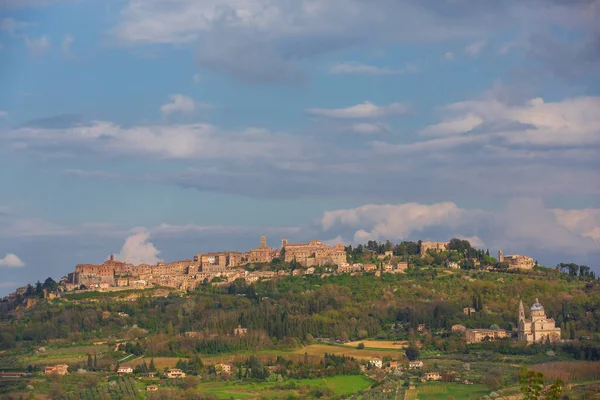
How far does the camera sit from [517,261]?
10950cm

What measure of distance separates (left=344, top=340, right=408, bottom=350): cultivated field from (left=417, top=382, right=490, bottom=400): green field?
15.0 meters

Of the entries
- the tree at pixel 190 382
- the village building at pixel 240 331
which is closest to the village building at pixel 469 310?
the village building at pixel 240 331

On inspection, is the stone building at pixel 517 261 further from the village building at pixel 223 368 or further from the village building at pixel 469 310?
the village building at pixel 223 368

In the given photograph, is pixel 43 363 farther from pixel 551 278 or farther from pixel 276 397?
pixel 551 278

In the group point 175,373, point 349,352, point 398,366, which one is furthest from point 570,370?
point 175,373

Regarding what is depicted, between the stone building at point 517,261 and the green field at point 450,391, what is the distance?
43.6 metres

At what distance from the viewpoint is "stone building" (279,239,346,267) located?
111 m

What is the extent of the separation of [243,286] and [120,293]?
12.1 meters

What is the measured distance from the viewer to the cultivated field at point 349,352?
76.8m

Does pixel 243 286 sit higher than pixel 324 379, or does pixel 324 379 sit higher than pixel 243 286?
pixel 243 286

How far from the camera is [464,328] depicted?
83625 millimetres

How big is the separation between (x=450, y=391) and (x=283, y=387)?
10968 millimetres

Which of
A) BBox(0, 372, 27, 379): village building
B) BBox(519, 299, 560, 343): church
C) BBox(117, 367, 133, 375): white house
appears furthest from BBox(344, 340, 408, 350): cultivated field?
BBox(0, 372, 27, 379): village building

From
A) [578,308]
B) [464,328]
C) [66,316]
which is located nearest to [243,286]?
[66,316]
